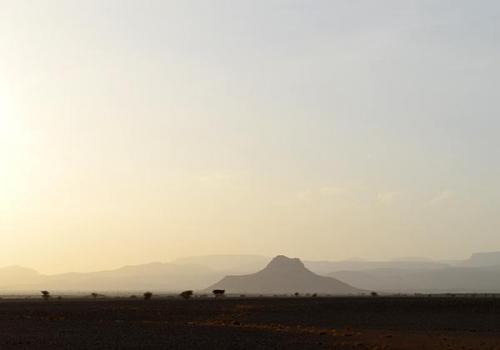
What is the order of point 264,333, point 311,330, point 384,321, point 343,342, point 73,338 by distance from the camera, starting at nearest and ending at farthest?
point 343,342 < point 73,338 < point 264,333 < point 311,330 < point 384,321

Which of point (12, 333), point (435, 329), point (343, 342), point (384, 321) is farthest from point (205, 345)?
point (384, 321)

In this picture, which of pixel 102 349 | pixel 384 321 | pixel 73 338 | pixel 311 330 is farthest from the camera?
pixel 384 321

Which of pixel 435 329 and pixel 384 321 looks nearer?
pixel 435 329

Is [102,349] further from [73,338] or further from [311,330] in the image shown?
[311,330]

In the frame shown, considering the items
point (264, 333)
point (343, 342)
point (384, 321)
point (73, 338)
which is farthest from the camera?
point (384, 321)

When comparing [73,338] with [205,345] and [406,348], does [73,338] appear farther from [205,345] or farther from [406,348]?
[406,348]

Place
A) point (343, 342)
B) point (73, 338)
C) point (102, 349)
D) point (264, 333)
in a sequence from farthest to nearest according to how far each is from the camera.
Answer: point (264, 333), point (73, 338), point (343, 342), point (102, 349)

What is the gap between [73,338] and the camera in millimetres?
47656

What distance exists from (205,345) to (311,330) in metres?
14.9

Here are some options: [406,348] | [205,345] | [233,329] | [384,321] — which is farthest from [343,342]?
[384,321]

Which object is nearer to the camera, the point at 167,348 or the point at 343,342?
the point at 167,348

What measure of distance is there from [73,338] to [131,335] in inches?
161

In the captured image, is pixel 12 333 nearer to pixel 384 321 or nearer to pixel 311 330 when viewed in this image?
pixel 311 330

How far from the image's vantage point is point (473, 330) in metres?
54.9
